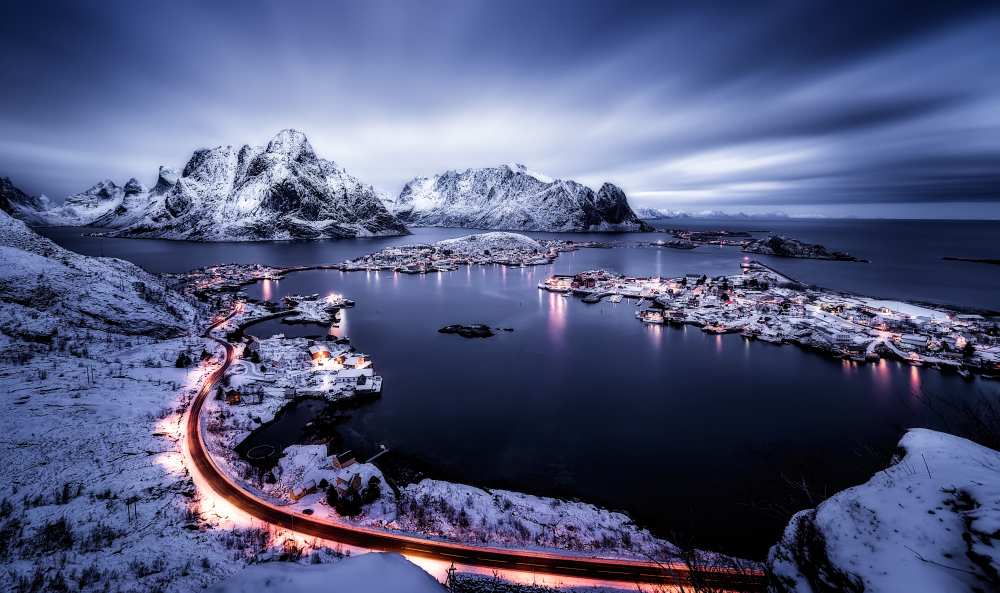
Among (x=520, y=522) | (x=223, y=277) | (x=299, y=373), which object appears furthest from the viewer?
(x=223, y=277)

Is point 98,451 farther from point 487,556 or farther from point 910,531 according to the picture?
point 910,531

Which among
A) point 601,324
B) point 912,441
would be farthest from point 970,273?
point 912,441

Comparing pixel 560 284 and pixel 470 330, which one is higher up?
pixel 560 284

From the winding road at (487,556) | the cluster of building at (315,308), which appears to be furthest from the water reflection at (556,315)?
the winding road at (487,556)

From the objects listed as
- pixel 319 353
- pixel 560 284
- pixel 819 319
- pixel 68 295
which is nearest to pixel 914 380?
pixel 819 319

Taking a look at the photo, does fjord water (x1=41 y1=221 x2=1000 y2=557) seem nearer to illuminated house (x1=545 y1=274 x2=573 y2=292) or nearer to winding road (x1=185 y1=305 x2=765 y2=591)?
winding road (x1=185 y1=305 x2=765 y2=591)

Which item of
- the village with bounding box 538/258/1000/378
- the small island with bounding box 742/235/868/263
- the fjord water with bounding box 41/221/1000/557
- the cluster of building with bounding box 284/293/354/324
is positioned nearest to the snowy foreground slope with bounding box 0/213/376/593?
the fjord water with bounding box 41/221/1000/557
